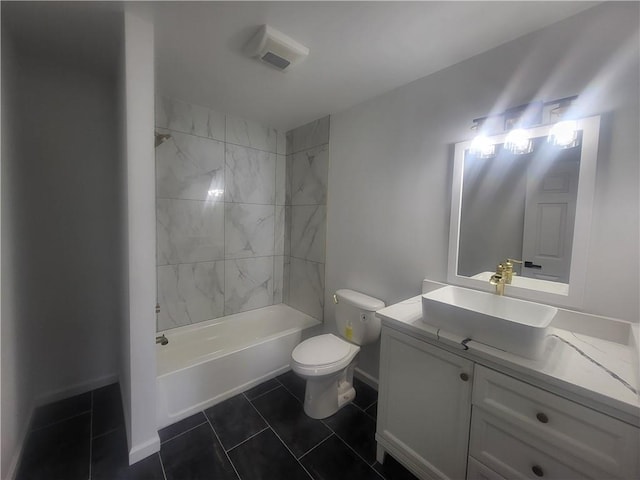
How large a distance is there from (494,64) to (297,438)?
7.97ft

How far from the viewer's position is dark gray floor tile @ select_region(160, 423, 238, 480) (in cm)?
134

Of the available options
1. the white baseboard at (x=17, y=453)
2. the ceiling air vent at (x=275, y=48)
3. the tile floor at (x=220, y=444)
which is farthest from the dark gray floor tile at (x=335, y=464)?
the ceiling air vent at (x=275, y=48)

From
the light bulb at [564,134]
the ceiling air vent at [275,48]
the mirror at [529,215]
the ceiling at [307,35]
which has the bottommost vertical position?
the mirror at [529,215]

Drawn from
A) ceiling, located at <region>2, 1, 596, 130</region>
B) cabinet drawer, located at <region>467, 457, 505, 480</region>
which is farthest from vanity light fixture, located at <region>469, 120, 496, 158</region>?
cabinet drawer, located at <region>467, 457, 505, 480</region>

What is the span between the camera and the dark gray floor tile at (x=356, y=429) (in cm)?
151

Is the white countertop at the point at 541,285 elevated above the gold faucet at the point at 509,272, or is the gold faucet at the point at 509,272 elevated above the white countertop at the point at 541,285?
the gold faucet at the point at 509,272

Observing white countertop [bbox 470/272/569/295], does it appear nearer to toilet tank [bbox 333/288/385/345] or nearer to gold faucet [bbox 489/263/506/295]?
gold faucet [bbox 489/263/506/295]

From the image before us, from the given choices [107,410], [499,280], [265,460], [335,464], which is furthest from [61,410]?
[499,280]

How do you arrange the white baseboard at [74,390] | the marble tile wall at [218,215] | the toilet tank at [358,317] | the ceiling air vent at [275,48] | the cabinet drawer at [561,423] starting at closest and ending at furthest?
the cabinet drawer at [561,423] → the ceiling air vent at [275,48] → the white baseboard at [74,390] → the toilet tank at [358,317] → the marble tile wall at [218,215]

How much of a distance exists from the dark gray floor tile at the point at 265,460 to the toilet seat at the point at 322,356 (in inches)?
16.5

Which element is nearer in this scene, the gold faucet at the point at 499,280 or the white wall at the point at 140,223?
the white wall at the point at 140,223

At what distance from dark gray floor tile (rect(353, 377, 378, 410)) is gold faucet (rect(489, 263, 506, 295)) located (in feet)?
3.95

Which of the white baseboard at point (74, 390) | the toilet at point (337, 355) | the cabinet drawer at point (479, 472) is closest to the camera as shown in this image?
the cabinet drawer at point (479, 472)

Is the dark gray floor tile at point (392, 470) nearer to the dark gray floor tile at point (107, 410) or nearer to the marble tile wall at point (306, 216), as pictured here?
the marble tile wall at point (306, 216)
